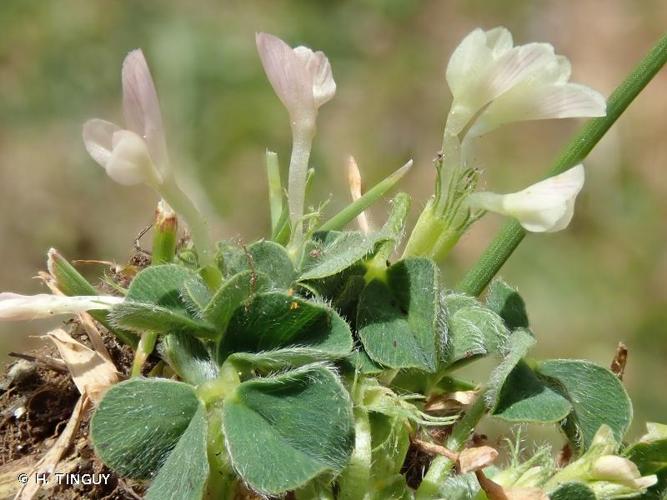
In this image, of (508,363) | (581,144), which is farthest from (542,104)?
(508,363)

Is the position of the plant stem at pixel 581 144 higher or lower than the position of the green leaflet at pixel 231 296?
higher

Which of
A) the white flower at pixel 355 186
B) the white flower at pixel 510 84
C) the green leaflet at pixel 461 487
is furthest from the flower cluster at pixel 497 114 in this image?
the green leaflet at pixel 461 487

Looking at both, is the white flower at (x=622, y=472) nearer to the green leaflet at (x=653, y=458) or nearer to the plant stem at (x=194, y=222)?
the green leaflet at (x=653, y=458)

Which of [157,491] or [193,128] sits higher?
[157,491]

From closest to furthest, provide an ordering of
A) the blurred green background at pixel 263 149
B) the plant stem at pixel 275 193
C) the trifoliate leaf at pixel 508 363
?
1. the trifoliate leaf at pixel 508 363
2. the plant stem at pixel 275 193
3. the blurred green background at pixel 263 149

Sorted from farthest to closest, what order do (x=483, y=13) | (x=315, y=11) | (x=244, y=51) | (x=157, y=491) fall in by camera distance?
(x=483, y=13) → (x=315, y=11) → (x=244, y=51) → (x=157, y=491)

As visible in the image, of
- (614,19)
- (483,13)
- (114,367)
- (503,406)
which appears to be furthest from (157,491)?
(614,19)

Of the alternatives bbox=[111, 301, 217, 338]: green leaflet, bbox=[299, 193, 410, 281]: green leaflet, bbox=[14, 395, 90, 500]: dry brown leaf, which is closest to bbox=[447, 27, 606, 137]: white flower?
bbox=[299, 193, 410, 281]: green leaflet

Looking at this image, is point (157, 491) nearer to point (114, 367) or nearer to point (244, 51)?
point (114, 367)
